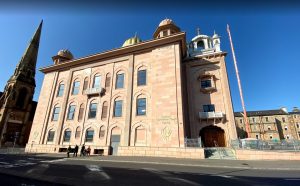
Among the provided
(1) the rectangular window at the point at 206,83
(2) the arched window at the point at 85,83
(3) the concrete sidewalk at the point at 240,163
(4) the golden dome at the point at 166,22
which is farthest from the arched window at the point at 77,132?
(4) the golden dome at the point at 166,22

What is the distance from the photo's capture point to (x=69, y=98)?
28.0 meters

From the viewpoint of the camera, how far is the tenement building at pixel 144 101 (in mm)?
20109

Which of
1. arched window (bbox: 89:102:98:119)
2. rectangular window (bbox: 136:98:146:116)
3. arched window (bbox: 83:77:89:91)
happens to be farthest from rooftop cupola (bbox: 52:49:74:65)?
rectangular window (bbox: 136:98:146:116)

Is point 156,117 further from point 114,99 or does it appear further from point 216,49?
point 216,49

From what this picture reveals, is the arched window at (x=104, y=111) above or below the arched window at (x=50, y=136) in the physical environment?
above

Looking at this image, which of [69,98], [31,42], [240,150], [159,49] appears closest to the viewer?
[240,150]

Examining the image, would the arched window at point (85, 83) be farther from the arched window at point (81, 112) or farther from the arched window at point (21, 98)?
the arched window at point (21, 98)

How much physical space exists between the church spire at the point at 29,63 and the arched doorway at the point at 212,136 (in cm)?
4871

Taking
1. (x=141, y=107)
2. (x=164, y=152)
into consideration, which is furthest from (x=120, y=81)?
(x=164, y=152)

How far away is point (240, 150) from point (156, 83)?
1233 cm

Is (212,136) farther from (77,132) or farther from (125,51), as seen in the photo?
(77,132)

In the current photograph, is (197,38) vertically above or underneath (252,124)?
above

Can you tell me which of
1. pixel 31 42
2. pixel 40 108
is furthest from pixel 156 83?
pixel 31 42

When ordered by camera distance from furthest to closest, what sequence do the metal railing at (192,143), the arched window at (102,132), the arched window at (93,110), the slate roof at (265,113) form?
A: the slate roof at (265,113) → the arched window at (93,110) → the arched window at (102,132) → the metal railing at (192,143)
